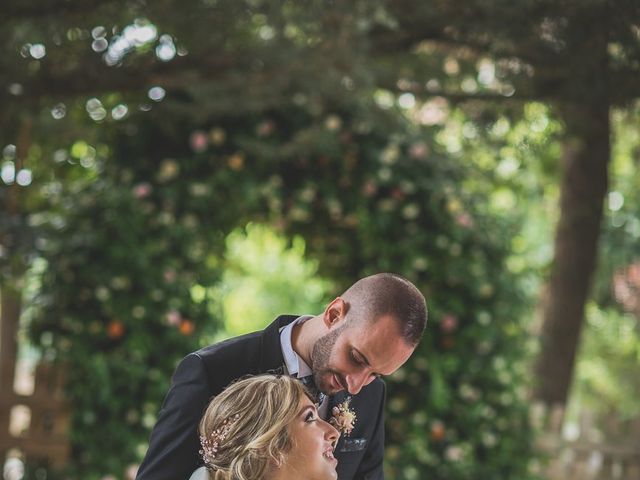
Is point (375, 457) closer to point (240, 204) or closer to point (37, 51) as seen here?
point (240, 204)

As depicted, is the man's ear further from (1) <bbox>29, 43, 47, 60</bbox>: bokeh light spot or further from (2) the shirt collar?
(1) <bbox>29, 43, 47, 60</bbox>: bokeh light spot

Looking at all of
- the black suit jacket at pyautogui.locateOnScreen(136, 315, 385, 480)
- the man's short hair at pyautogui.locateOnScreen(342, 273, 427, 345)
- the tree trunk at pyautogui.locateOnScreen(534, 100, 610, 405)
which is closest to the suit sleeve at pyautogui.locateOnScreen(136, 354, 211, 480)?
the black suit jacket at pyautogui.locateOnScreen(136, 315, 385, 480)

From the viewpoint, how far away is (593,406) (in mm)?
12367

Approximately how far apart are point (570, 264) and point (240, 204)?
287cm

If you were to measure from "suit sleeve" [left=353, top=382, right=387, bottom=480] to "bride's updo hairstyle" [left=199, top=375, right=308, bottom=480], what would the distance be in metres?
0.37

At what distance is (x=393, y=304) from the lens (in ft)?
7.94

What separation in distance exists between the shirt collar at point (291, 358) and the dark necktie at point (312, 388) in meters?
0.01

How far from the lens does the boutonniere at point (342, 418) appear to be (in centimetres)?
267

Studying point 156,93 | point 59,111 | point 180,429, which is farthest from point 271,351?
point 59,111

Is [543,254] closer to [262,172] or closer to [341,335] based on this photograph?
[262,172]

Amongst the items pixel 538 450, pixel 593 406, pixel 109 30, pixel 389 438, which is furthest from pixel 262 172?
pixel 593 406

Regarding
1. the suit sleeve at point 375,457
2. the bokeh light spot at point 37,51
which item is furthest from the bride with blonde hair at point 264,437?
the bokeh light spot at point 37,51

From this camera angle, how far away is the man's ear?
2.49 m

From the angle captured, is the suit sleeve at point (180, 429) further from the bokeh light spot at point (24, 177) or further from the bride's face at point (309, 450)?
the bokeh light spot at point (24, 177)
